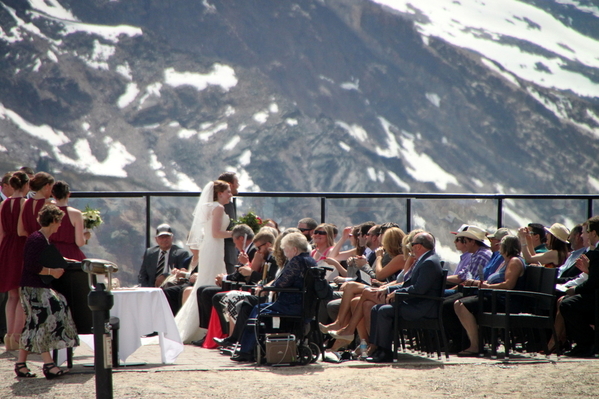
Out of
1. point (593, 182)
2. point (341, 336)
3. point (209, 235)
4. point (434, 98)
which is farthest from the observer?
point (434, 98)

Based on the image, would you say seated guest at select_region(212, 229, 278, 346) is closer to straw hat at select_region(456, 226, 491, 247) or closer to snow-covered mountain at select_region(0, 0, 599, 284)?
straw hat at select_region(456, 226, 491, 247)

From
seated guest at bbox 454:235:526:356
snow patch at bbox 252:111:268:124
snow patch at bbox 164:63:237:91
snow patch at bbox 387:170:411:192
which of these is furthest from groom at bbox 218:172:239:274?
snow patch at bbox 164:63:237:91

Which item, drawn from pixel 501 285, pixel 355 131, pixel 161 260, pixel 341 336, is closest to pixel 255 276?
pixel 341 336

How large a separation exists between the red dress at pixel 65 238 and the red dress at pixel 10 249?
0.50m

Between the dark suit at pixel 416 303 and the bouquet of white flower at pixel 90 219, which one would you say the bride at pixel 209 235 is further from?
the dark suit at pixel 416 303

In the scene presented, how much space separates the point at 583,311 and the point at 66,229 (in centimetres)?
437

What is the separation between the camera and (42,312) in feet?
17.1

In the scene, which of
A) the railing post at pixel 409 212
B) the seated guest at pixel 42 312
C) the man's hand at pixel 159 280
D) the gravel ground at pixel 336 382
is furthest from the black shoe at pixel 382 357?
the railing post at pixel 409 212

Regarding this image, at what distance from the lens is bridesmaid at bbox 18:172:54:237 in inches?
238

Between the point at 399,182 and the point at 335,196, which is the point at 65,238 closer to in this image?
the point at 335,196

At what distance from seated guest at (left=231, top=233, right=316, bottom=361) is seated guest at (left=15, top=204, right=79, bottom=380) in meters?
1.40

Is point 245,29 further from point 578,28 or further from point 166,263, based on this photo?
point 166,263

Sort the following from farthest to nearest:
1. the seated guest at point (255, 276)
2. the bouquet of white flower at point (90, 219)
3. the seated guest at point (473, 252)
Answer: the bouquet of white flower at point (90, 219), the seated guest at point (473, 252), the seated guest at point (255, 276)

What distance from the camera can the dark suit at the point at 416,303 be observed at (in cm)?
597
